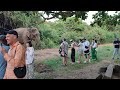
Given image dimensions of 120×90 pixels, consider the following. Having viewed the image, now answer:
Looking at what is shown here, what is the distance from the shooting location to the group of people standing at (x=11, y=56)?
6.84m

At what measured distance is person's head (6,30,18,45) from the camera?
22.7 feet

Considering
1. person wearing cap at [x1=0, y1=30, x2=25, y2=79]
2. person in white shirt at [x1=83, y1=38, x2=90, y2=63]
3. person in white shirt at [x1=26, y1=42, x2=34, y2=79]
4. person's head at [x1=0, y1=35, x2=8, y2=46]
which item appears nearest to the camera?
person wearing cap at [x1=0, y1=30, x2=25, y2=79]

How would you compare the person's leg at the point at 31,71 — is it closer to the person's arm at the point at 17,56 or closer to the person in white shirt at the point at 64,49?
the person's arm at the point at 17,56

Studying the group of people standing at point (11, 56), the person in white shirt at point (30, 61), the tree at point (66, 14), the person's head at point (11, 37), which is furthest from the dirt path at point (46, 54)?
the tree at point (66, 14)

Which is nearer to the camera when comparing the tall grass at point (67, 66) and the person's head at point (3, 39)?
the person's head at point (3, 39)

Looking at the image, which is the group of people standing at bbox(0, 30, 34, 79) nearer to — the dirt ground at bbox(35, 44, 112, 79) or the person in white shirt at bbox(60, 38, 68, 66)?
the dirt ground at bbox(35, 44, 112, 79)

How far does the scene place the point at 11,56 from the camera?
22.4ft

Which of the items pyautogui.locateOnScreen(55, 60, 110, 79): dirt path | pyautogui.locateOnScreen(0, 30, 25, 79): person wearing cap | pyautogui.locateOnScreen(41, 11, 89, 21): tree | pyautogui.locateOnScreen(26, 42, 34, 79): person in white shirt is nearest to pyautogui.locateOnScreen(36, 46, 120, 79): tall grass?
pyautogui.locateOnScreen(55, 60, 110, 79): dirt path

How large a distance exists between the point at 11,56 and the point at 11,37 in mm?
437

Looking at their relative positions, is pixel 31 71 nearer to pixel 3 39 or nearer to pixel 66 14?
pixel 3 39

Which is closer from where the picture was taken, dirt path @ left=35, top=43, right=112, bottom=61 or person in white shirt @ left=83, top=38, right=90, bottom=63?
dirt path @ left=35, top=43, right=112, bottom=61
